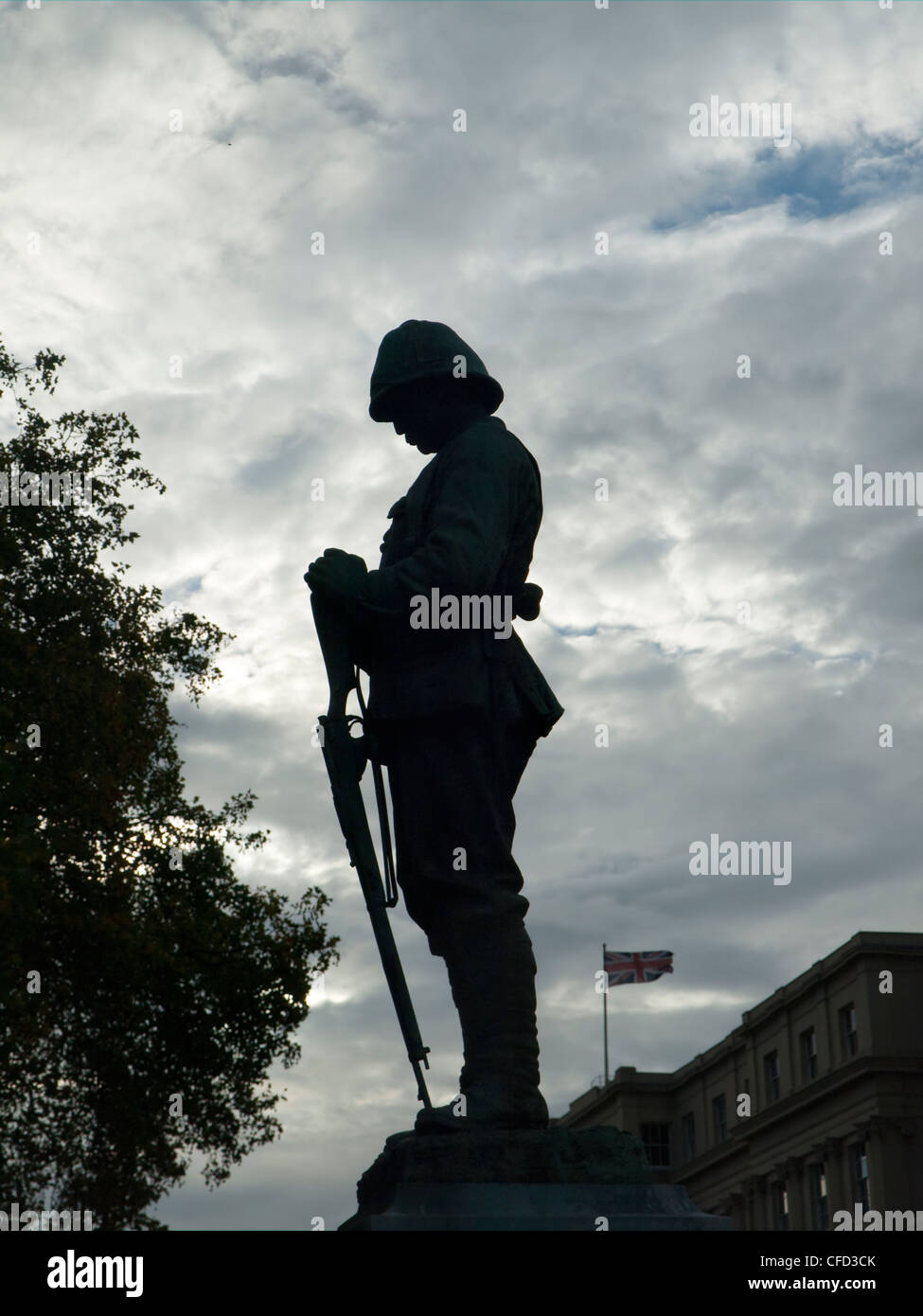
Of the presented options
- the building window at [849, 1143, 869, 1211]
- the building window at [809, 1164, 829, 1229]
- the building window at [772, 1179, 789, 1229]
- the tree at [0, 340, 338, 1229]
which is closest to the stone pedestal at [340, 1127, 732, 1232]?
the tree at [0, 340, 338, 1229]

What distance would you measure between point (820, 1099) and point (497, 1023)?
2433 inches

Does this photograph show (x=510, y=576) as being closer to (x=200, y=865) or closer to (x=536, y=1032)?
(x=536, y=1032)

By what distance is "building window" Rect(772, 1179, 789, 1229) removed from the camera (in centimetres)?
6625

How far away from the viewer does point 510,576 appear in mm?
5676

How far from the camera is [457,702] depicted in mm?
5238

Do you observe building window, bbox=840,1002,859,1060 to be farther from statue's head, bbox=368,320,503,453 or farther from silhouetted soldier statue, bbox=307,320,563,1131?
silhouetted soldier statue, bbox=307,320,563,1131

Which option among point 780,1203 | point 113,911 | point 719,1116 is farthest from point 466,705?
point 719,1116

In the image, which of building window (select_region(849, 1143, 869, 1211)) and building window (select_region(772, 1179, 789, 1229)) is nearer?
building window (select_region(849, 1143, 869, 1211))

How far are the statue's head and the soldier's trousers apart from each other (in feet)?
4.20

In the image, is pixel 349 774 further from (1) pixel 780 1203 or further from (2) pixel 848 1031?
(1) pixel 780 1203

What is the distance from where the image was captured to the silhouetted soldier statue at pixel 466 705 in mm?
4992

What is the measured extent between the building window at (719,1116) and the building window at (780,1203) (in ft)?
27.6

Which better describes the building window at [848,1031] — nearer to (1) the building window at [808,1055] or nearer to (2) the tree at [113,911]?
(1) the building window at [808,1055]
